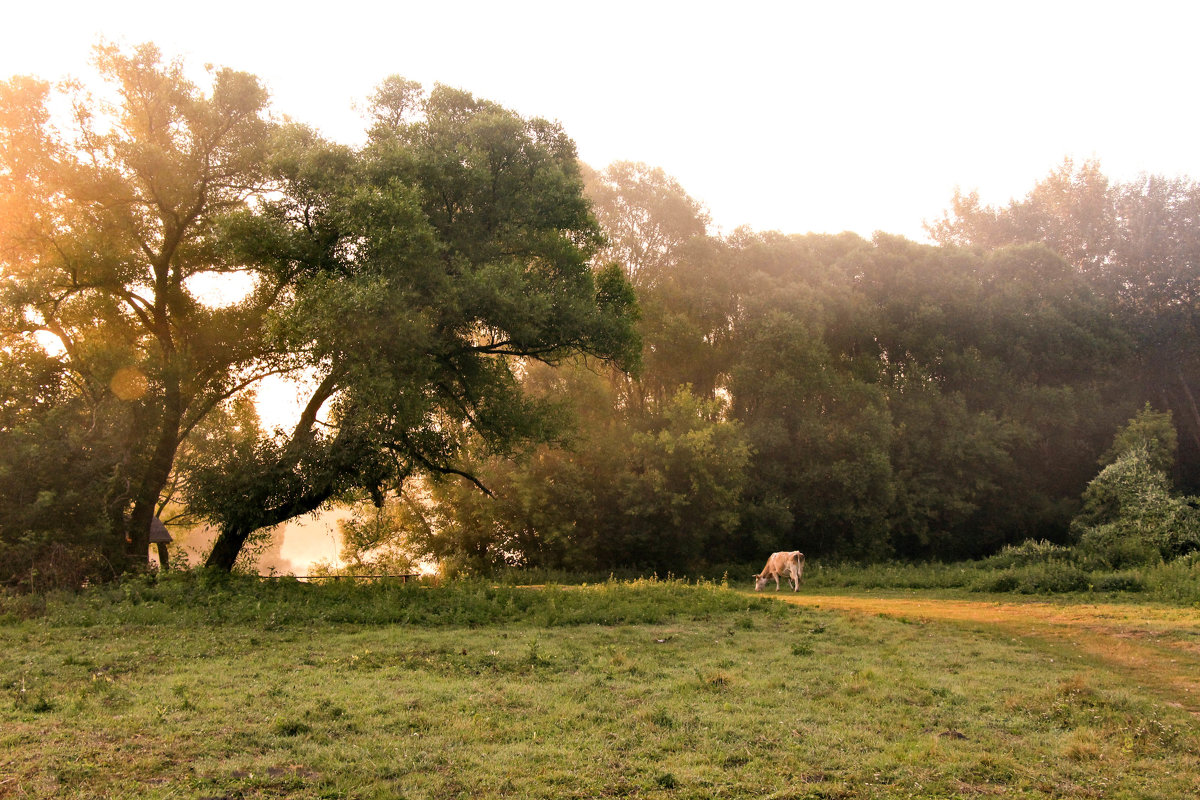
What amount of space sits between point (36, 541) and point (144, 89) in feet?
37.0

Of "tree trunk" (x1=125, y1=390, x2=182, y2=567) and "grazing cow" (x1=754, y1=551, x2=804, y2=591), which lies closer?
"tree trunk" (x1=125, y1=390, x2=182, y2=567)

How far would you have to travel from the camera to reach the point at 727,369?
3594 centimetres

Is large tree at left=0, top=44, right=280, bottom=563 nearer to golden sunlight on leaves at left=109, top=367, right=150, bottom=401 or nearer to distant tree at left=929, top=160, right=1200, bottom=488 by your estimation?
golden sunlight on leaves at left=109, top=367, right=150, bottom=401

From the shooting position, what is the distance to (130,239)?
20094 mm

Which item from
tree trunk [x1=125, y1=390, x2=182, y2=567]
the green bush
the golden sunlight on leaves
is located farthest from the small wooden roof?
the green bush

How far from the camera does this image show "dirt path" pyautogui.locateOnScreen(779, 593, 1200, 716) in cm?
1003

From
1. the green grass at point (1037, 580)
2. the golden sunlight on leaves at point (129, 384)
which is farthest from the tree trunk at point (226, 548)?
the green grass at point (1037, 580)

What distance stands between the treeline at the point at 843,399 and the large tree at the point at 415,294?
30.2ft

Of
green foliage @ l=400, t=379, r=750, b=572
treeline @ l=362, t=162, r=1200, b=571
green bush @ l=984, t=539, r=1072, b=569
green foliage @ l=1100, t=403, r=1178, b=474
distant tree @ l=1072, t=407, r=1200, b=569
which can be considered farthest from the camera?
green foliage @ l=1100, t=403, r=1178, b=474

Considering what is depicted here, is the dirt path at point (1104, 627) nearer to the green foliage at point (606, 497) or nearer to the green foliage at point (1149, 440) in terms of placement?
the green foliage at point (606, 497)

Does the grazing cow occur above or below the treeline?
below

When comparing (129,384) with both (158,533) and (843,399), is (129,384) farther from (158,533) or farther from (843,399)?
(843,399)

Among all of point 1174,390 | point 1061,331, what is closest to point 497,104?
point 1061,331

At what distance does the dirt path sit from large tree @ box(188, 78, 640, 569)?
9.37 m
